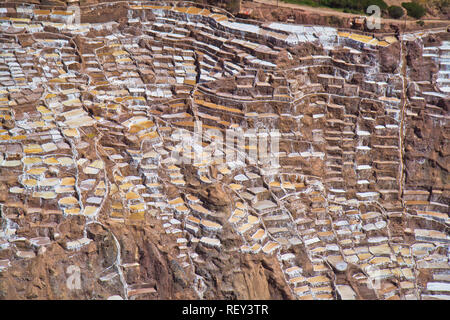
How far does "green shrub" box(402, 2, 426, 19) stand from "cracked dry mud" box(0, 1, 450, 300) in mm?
3150

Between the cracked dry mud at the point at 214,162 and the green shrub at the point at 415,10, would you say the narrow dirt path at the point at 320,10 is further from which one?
the cracked dry mud at the point at 214,162

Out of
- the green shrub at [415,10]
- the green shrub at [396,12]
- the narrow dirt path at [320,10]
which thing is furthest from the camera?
the green shrub at [415,10]

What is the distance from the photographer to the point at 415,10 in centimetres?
4356

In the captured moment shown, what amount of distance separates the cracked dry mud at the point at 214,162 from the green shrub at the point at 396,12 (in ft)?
9.60

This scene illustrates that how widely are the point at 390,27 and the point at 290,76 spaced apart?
6.80 m

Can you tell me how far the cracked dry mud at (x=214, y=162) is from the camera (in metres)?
31.4

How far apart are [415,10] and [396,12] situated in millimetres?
1233

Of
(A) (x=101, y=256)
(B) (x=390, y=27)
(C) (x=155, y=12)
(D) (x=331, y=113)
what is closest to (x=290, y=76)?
(D) (x=331, y=113)

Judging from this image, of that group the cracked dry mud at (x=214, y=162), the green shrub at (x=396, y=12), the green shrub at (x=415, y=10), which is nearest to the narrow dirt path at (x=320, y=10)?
the green shrub at (x=396, y=12)

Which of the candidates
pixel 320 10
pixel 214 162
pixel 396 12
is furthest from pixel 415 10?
pixel 214 162

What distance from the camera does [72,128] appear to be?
119 feet

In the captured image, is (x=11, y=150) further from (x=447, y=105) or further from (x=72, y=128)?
(x=447, y=105)

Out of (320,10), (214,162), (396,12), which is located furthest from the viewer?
(320,10)

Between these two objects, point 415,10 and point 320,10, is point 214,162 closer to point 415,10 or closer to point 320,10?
point 320,10
